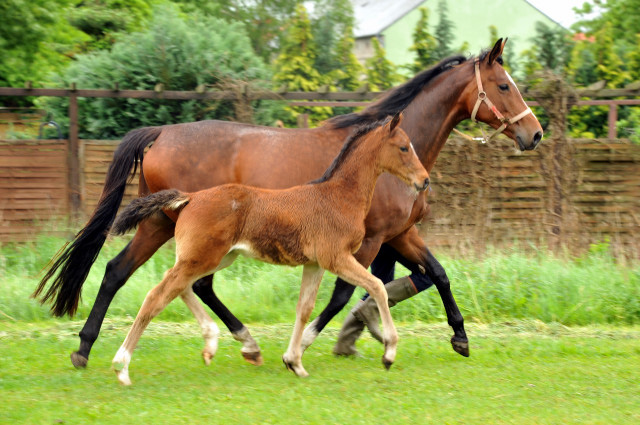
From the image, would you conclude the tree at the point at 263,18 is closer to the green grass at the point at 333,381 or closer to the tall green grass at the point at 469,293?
the tall green grass at the point at 469,293

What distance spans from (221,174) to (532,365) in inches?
114

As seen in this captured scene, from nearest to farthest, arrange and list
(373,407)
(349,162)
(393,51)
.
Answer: (373,407), (349,162), (393,51)

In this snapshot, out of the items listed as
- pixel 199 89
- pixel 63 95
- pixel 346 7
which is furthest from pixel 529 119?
pixel 346 7

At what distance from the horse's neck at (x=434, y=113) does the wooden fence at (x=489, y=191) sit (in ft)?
10.9

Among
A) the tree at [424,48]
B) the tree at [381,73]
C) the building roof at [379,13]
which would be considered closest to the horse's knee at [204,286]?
the tree at [381,73]

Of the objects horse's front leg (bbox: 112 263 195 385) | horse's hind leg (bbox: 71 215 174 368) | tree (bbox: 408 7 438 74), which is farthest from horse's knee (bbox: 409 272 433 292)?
tree (bbox: 408 7 438 74)

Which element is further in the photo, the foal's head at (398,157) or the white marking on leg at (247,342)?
the white marking on leg at (247,342)

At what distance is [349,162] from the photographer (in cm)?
548

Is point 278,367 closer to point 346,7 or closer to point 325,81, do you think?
point 325,81

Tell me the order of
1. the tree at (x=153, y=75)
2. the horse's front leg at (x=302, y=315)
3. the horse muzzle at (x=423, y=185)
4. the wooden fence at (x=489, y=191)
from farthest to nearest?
1. the tree at (x=153, y=75)
2. the wooden fence at (x=489, y=191)
3. the horse's front leg at (x=302, y=315)
4. the horse muzzle at (x=423, y=185)

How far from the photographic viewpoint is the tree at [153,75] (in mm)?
10555

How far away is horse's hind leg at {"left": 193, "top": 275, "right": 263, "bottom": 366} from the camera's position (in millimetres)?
5914

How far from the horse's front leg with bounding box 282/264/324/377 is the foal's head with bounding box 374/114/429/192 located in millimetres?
874

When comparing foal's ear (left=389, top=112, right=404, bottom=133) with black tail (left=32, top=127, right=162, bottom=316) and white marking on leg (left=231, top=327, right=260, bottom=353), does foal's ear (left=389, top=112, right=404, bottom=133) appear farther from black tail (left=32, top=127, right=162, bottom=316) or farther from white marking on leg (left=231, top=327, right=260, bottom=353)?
black tail (left=32, top=127, right=162, bottom=316)
